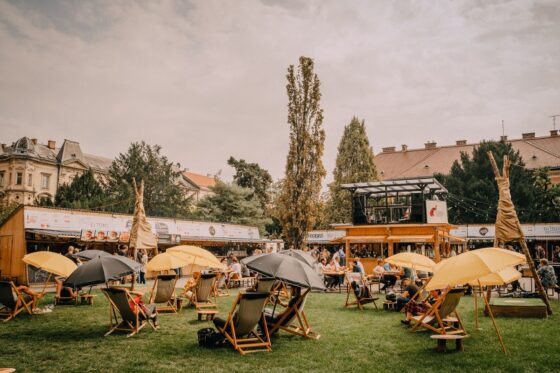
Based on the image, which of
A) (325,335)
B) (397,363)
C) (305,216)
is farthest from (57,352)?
(305,216)

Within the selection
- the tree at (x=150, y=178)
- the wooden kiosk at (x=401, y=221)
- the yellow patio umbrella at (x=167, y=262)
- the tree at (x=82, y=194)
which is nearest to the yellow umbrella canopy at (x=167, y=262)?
the yellow patio umbrella at (x=167, y=262)

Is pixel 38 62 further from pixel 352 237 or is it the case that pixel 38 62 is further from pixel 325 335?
pixel 352 237

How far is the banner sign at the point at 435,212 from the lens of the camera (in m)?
23.4

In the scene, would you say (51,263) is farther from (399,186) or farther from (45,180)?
(45,180)

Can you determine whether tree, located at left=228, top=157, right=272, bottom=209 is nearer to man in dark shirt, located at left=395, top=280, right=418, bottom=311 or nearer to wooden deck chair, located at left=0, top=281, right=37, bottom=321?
man in dark shirt, located at left=395, top=280, right=418, bottom=311

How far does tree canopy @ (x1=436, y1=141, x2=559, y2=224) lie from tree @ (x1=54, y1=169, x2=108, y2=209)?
3599 cm

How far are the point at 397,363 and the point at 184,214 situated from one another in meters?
48.6

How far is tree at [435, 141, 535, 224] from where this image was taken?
40062mm

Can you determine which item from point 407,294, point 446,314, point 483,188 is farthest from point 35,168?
point 446,314

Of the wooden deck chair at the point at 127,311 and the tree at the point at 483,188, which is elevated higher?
the tree at the point at 483,188

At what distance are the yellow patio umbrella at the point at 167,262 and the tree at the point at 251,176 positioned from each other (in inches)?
1764

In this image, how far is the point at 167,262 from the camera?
449 inches

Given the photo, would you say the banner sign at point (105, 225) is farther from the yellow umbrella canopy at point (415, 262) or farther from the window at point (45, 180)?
the window at point (45, 180)

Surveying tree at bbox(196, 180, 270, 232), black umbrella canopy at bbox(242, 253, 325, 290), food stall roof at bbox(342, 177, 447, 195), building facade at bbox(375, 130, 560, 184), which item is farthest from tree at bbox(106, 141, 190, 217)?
black umbrella canopy at bbox(242, 253, 325, 290)
